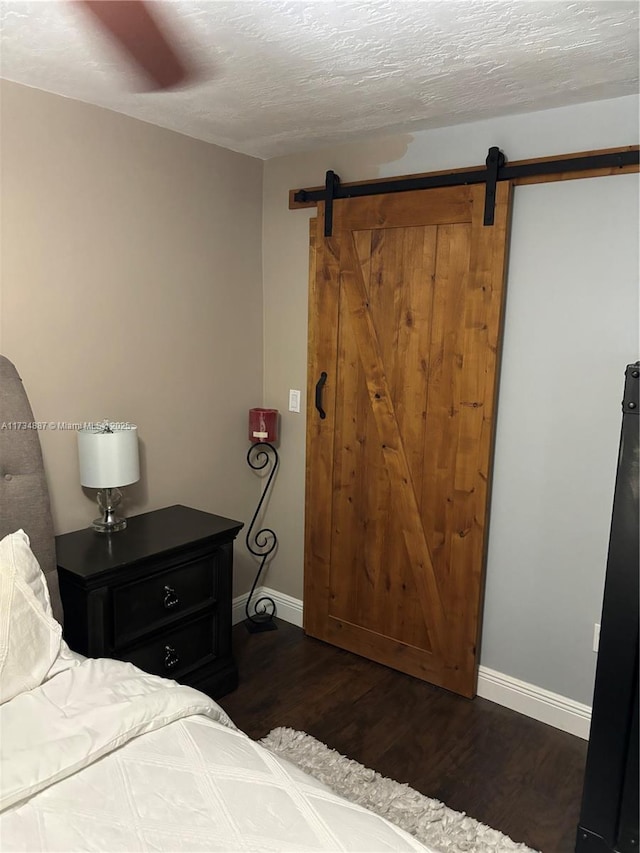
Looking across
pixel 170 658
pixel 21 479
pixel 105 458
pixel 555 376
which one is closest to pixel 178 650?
pixel 170 658

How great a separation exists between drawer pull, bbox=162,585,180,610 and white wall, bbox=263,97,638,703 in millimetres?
1304

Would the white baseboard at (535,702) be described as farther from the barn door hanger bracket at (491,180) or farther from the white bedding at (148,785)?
the barn door hanger bracket at (491,180)

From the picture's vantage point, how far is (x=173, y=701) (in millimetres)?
1628

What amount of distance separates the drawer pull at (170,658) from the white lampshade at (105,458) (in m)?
0.68

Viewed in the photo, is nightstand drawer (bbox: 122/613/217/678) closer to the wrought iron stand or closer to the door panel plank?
the wrought iron stand

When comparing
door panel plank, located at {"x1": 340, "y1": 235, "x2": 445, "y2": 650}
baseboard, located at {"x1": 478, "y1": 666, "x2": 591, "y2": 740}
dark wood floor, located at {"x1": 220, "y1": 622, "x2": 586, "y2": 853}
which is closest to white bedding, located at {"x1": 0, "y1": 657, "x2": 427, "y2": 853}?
dark wood floor, located at {"x1": 220, "y1": 622, "x2": 586, "y2": 853}

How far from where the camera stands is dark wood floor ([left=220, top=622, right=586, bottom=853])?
218 cm

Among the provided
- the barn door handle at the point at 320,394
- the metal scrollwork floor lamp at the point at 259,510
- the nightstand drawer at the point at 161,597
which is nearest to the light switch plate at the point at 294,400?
the metal scrollwork floor lamp at the point at 259,510

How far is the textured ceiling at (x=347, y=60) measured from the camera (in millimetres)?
1641

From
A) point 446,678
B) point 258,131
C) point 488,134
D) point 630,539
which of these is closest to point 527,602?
point 446,678

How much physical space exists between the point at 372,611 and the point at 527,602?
75 centimetres

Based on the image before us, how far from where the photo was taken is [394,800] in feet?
7.09

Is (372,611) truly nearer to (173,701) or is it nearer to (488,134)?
(173,701)

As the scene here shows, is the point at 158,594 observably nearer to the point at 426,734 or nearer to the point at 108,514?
the point at 108,514
